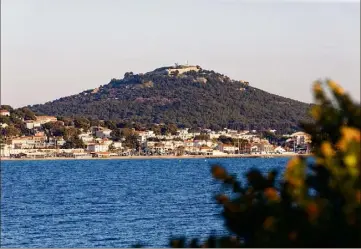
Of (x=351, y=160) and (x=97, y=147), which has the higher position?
(x=97, y=147)

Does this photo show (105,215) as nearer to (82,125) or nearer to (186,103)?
(82,125)

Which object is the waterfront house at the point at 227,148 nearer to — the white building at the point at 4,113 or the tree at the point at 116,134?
the tree at the point at 116,134

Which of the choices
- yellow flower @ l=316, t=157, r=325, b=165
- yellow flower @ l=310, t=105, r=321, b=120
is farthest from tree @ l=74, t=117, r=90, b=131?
yellow flower @ l=316, t=157, r=325, b=165

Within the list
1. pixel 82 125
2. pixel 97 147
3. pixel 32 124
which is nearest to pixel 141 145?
pixel 97 147

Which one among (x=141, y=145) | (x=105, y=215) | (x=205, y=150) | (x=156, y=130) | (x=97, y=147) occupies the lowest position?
(x=105, y=215)

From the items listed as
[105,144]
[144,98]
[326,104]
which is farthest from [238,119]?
[326,104]

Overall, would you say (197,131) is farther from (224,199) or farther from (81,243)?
(224,199)
